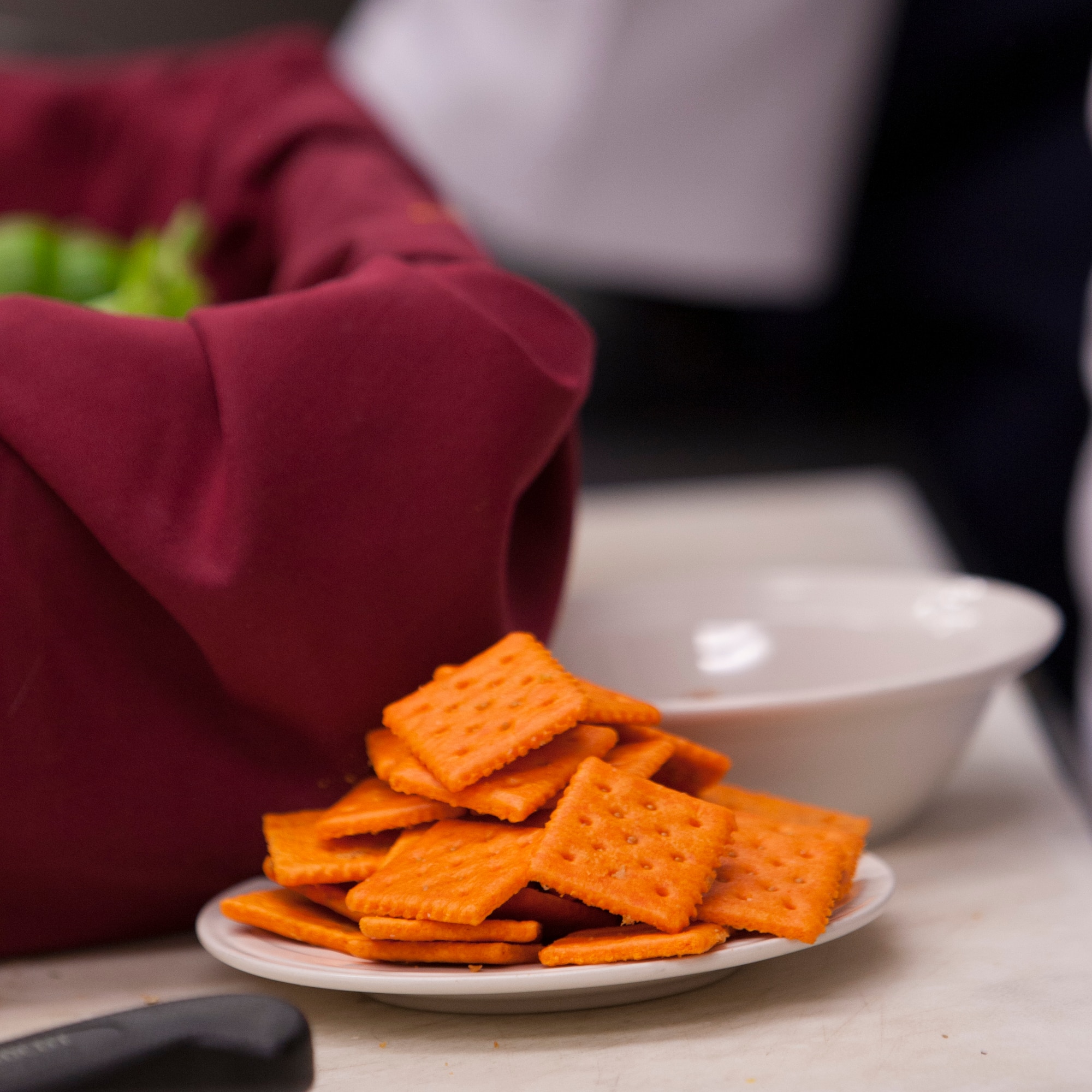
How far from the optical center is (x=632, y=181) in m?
1.30

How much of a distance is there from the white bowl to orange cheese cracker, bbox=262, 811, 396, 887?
120 mm

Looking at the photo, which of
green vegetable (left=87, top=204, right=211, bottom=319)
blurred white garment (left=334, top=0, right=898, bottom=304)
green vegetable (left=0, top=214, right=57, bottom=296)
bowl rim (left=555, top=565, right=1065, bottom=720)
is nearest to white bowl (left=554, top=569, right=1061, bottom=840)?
bowl rim (left=555, top=565, right=1065, bottom=720)

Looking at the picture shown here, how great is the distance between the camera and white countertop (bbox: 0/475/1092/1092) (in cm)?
37

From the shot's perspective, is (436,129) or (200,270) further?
(436,129)

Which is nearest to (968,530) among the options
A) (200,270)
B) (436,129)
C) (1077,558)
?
(1077,558)

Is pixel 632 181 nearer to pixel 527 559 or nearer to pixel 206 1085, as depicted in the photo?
pixel 527 559

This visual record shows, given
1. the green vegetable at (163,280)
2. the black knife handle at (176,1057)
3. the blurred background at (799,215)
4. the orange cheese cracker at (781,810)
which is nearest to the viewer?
the black knife handle at (176,1057)

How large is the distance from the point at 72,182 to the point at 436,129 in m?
0.45

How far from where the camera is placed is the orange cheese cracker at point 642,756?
407 millimetres

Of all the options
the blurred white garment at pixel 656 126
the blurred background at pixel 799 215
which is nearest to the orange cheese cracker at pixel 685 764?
the blurred background at pixel 799 215

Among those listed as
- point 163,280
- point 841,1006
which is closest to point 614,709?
point 841,1006

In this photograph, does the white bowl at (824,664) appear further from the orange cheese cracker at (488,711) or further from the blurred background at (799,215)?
the blurred background at (799,215)

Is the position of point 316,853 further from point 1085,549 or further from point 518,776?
point 1085,549

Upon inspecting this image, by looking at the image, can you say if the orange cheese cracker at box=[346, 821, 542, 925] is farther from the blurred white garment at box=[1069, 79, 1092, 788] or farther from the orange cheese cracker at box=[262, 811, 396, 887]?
the blurred white garment at box=[1069, 79, 1092, 788]
